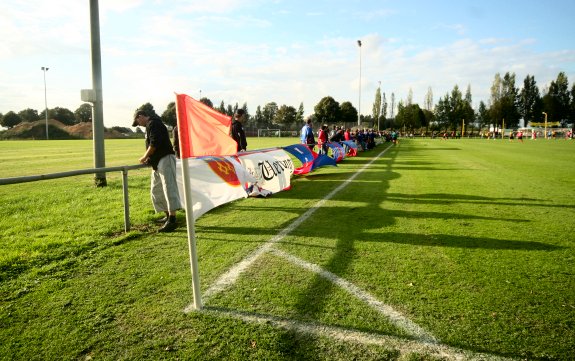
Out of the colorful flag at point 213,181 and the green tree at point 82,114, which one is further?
the green tree at point 82,114

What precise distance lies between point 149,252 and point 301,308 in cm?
245

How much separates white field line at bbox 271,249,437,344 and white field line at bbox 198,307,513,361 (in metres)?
0.10

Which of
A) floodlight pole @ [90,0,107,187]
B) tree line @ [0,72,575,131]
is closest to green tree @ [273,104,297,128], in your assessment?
tree line @ [0,72,575,131]

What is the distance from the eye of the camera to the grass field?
2537mm

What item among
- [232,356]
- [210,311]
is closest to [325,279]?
[210,311]

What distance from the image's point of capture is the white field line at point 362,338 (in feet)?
7.86

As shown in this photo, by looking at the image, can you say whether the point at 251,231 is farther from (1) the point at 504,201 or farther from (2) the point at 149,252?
(1) the point at 504,201

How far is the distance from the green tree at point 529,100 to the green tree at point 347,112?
4964 cm

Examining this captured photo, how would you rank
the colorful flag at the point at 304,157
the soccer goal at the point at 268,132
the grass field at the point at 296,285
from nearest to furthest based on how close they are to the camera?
the grass field at the point at 296,285 < the colorful flag at the point at 304,157 < the soccer goal at the point at 268,132

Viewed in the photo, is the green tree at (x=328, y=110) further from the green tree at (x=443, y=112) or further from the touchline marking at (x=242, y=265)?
the touchline marking at (x=242, y=265)

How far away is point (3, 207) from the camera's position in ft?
23.8

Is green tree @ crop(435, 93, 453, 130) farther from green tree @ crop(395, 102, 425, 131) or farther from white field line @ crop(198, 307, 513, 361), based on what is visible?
white field line @ crop(198, 307, 513, 361)

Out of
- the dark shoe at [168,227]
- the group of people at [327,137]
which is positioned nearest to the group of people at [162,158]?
the dark shoe at [168,227]

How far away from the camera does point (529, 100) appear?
104000mm
